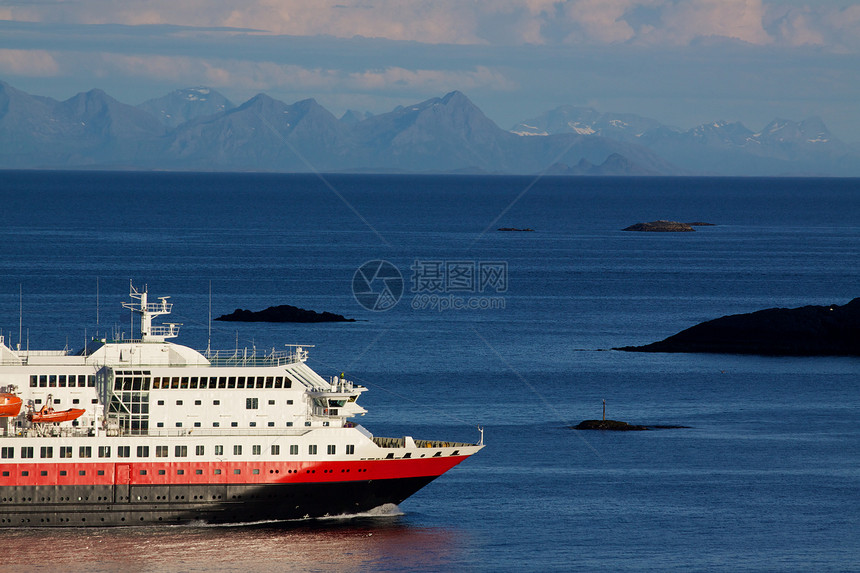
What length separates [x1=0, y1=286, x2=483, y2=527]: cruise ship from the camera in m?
50.6

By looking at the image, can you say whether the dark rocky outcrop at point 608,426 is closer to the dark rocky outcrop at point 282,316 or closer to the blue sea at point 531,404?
the blue sea at point 531,404

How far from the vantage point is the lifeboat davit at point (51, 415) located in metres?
50.9

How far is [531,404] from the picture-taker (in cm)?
7956

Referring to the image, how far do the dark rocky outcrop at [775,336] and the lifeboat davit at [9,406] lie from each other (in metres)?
59.9

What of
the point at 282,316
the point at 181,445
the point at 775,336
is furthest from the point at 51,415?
the point at 775,336

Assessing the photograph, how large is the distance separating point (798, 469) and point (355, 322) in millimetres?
54318

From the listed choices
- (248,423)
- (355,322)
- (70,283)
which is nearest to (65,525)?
(248,423)

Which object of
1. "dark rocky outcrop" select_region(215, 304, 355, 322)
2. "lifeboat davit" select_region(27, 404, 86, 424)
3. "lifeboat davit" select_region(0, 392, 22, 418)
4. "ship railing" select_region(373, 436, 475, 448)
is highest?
"dark rocky outcrop" select_region(215, 304, 355, 322)

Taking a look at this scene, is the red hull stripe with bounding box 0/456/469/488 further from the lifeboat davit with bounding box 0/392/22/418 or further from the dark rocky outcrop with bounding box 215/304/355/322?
the dark rocky outcrop with bounding box 215/304/355/322

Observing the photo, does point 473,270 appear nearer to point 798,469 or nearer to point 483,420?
point 483,420

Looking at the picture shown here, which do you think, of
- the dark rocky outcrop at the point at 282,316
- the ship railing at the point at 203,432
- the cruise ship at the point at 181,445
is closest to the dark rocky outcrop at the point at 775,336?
the dark rocky outcrop at the point at 282,316

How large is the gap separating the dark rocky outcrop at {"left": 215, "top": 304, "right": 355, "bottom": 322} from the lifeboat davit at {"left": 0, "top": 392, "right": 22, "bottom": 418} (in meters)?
59.8

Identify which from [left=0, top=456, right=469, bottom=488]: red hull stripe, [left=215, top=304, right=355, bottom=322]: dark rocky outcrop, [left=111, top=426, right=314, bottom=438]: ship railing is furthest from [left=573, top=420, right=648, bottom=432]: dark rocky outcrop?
[left=215, top=304, right=355, bottom=322]: dark rocky outcrop

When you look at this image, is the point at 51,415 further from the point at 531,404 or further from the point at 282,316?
the point at 282,316
